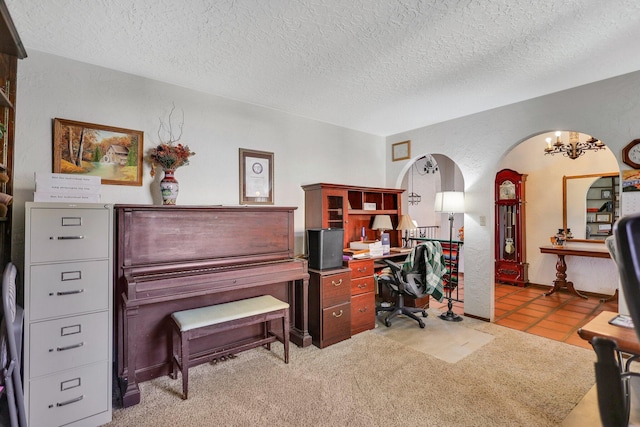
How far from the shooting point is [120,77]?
266 cm

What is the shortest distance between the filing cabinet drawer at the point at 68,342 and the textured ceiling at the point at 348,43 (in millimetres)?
1894

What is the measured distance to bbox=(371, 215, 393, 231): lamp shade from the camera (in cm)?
419

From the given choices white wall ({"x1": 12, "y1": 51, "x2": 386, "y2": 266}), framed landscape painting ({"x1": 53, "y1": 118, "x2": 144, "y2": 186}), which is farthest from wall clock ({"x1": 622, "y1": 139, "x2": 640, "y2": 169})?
framed landscape painting ({"x1": 53, "y1": 118, "x2": 144, "y2": 186})

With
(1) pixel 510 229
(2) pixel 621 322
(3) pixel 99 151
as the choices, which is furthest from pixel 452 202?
(3) pixel 99 151

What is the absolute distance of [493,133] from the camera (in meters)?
3.65

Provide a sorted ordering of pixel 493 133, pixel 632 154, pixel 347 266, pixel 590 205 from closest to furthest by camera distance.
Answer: pixel 632 154
pixel 347 266
pixel 493 133
pixel 590 205

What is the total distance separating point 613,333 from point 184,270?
9.22 ft

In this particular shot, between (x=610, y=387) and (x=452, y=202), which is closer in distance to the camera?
(x=610, y=387)

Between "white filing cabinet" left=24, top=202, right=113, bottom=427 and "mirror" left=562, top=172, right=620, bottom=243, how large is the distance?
609 centimetres

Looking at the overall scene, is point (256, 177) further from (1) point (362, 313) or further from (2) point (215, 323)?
(1) point (362, 313)

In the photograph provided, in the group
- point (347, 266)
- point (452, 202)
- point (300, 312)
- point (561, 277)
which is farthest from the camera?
point (561, 277)

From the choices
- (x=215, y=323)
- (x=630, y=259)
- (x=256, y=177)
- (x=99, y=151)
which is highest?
(x=99, y=151)

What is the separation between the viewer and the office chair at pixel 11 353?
4.78 ft

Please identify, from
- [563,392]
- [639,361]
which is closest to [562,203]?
[639,361]
